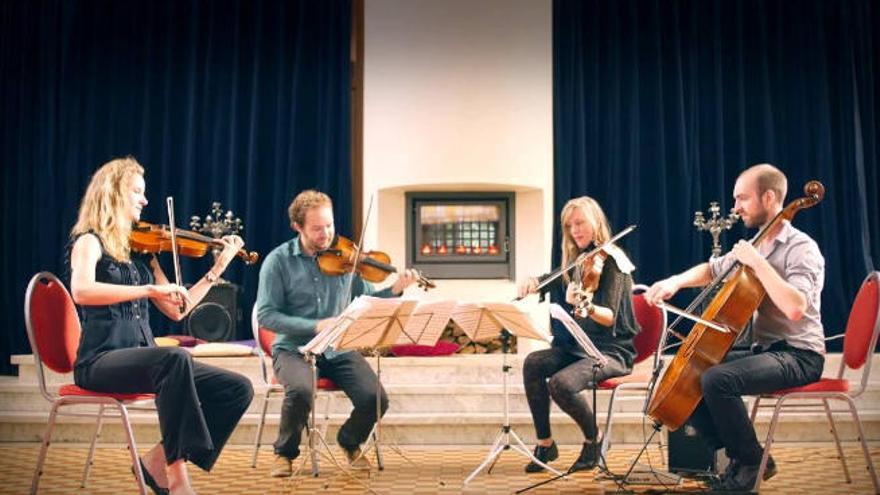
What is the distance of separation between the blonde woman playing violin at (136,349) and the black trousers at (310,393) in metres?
0.42

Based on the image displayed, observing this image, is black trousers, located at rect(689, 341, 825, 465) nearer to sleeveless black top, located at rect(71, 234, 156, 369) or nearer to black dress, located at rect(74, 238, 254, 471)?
black dress, located at rect(74, 238, 254, 471)

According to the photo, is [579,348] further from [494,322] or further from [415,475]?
[415,475]

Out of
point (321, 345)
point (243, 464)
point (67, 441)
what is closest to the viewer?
point (321, 345)

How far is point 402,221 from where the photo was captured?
695 centimetres

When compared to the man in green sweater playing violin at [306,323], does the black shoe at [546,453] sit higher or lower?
lower

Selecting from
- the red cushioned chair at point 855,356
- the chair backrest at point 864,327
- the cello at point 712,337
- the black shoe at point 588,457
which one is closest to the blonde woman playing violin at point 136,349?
the black shoe at point 588,457

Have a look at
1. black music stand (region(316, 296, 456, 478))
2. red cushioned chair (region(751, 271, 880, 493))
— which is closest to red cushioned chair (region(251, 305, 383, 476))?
black music stand (region(316, 296, 456, 478))

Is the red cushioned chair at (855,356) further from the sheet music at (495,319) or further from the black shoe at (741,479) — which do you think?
the sheet music at (495,319)

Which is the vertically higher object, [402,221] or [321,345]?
[402,221]

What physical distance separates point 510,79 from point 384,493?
367 centimetres

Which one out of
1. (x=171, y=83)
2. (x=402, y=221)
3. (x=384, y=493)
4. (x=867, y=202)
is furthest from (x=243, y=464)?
(x=867, y=202)

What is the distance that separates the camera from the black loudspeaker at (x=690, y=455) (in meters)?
4.00

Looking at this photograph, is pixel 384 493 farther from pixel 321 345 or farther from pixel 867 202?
pixel 867 202

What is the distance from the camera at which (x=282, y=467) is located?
418 cm
